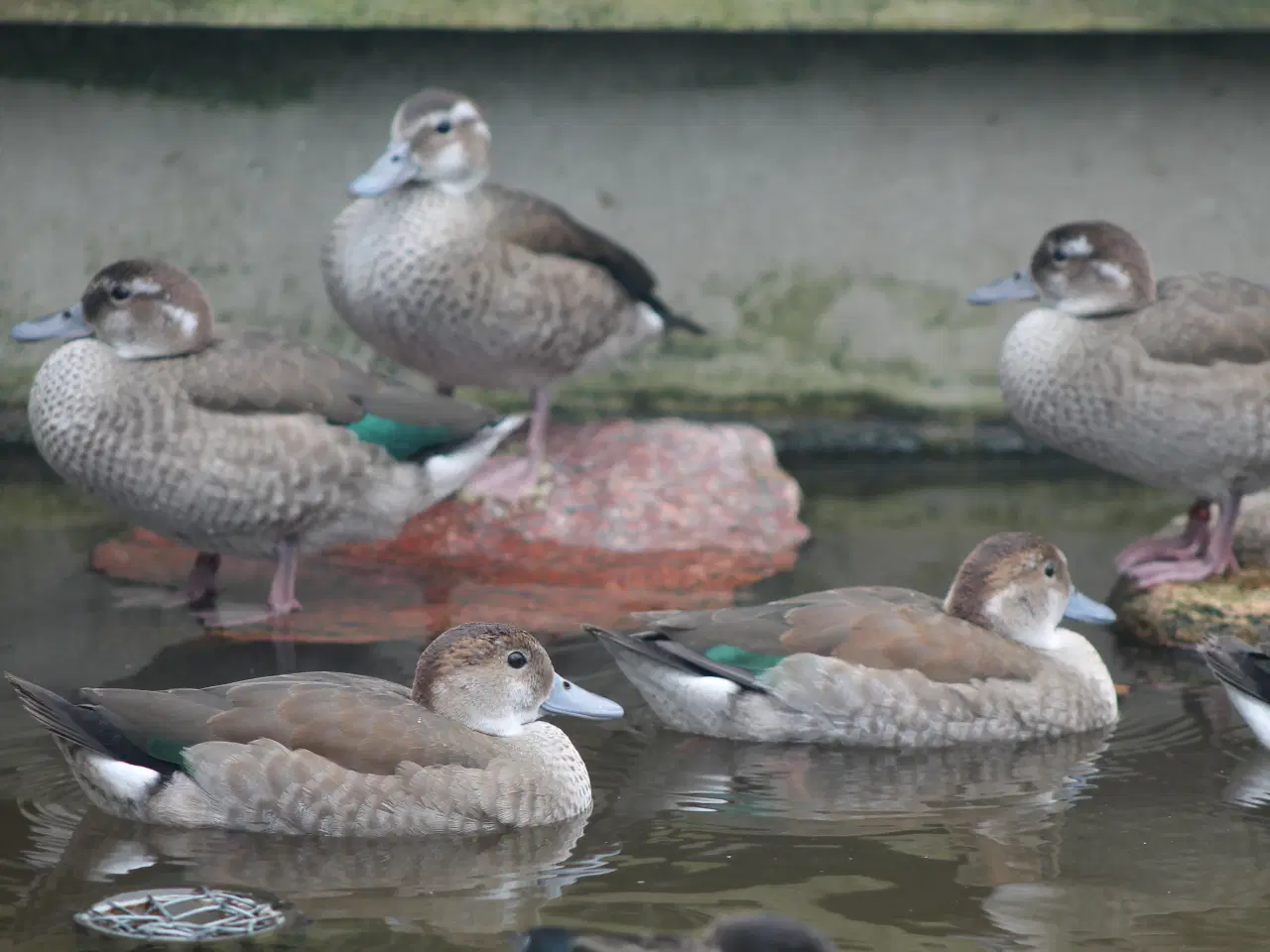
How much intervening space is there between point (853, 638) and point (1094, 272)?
2.08 metres

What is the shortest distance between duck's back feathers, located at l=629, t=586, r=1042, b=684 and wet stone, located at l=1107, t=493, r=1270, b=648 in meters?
1.11

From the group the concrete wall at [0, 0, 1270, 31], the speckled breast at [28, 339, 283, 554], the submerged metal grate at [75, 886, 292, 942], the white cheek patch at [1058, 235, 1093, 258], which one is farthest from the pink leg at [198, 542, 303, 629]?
the white cheek patch at [1058, 235, 1093, 258]

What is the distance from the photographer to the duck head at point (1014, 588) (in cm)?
618

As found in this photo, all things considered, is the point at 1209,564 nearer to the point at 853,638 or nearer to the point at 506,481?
the point at 853,638

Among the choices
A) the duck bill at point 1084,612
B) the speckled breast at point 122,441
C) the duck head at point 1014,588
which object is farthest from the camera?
the speckled breast at point 122,441

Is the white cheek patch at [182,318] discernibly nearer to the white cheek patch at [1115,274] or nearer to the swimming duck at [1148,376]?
the swimming duck at [1148,376]

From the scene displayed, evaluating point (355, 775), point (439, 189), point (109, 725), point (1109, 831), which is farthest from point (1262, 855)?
point (439, 189)

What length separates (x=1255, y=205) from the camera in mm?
9906

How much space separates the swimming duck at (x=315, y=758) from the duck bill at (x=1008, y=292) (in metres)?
3.10

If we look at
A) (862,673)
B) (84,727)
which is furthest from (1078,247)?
(84,727)

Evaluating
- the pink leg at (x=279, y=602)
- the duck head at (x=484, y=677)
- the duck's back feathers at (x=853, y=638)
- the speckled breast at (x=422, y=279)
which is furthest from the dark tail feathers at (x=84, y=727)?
the speckled breast at (x=422, y=279)

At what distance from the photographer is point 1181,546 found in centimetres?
762

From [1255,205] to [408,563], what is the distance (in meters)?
4.75

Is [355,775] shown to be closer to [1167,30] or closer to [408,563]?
[408,563]
